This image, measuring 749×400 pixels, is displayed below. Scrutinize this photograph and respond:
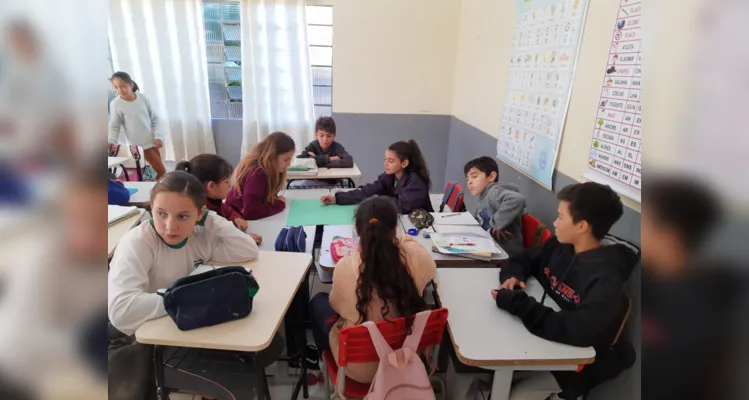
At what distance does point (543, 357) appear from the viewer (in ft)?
4.00

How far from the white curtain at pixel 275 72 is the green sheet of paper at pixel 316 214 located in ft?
7.02

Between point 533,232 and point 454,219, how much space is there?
40 centimetres

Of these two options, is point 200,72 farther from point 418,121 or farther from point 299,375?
point 299,375

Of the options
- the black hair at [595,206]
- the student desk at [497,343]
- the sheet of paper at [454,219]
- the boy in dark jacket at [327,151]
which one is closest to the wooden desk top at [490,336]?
the student desk at [497,343]

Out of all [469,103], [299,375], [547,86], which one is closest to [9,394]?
[299,375]

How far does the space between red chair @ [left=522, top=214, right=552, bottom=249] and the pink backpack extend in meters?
1.01

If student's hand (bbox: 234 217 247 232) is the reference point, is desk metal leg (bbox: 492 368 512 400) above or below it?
below

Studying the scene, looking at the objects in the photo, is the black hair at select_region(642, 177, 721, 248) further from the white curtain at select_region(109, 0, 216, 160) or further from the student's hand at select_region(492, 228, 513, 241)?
the white curtain at select_region(109, 0, 216, 160)

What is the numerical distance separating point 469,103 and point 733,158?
152 inches

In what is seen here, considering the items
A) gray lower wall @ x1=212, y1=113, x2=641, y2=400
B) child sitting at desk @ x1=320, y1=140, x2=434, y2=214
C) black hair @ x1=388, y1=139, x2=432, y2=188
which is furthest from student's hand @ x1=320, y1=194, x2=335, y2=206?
gray lower wall @ x1=212, y1=113, x2=641, y2=400

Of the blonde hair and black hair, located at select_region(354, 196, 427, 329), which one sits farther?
the blonde hair

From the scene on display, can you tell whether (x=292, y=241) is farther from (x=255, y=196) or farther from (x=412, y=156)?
(x=412, y=156)

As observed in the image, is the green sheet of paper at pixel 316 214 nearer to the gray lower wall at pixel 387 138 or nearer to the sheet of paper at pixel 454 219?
the sheet of paper at pixel 454 219

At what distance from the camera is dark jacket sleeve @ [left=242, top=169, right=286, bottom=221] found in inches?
89.4
